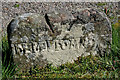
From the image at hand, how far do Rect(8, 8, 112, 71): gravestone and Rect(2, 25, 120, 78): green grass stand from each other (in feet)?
0.32

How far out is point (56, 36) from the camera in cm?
354

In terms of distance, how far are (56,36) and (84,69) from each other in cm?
75

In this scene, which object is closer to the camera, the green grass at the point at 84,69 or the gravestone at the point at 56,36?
the gravestone at the point at 56,36

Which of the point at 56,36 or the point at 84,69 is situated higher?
the point at 56,36

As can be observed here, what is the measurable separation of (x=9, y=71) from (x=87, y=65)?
1.34 m

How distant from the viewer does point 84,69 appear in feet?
11.9

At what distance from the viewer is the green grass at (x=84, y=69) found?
351cm

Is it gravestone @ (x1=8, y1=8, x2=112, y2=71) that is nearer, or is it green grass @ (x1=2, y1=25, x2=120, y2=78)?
gravestone @ (x1=8, y1=8, x2=112, y2=71)

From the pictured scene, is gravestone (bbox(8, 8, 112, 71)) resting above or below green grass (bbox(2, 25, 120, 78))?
above

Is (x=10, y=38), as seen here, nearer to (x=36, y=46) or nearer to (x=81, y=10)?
(x=36, y=46)

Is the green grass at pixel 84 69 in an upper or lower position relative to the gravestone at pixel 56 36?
lower

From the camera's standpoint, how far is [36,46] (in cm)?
351

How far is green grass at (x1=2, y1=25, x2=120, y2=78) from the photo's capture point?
11.5 feet

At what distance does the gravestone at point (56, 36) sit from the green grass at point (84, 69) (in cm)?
10
